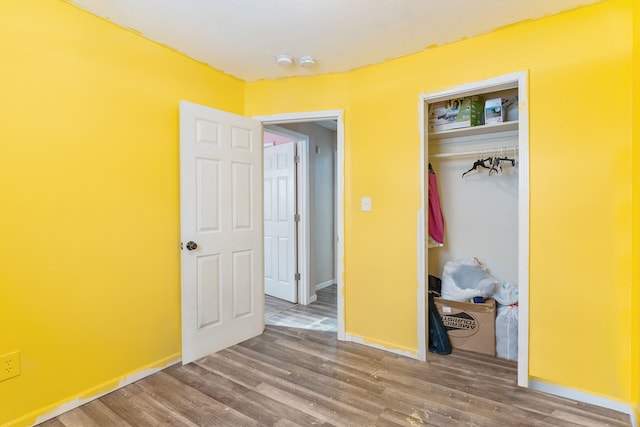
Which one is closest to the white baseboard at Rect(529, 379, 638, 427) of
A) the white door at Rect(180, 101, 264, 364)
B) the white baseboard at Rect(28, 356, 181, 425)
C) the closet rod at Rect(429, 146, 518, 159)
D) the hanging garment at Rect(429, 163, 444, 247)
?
the hanging garment at Rect(429, 163, 444, 247)

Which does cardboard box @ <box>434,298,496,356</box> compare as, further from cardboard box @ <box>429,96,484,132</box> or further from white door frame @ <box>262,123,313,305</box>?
white door frame @ <box>262,123,313,305</box>

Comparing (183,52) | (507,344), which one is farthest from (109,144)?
(507,344)

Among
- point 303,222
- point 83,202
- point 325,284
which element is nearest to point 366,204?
point 303,222

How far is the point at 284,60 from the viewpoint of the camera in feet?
8.20

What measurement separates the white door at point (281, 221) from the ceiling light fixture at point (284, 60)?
1391 mm

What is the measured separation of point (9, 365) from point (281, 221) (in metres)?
2.69

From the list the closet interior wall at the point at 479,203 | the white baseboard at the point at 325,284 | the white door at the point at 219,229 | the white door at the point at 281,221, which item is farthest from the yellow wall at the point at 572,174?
the white baseboard at the point at 325,284

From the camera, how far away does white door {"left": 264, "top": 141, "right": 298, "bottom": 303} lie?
12.8ft

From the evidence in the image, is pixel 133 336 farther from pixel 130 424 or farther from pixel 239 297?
pixel 239 297

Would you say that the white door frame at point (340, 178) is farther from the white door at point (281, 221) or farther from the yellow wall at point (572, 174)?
the white door at point (281, 221)

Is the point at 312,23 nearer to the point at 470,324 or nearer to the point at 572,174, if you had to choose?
the point at 572,174

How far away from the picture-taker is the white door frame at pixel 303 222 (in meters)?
3.84

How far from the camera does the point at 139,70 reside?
7.26 feet

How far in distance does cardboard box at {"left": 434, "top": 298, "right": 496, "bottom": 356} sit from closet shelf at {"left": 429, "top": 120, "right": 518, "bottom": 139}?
1.35 metres
